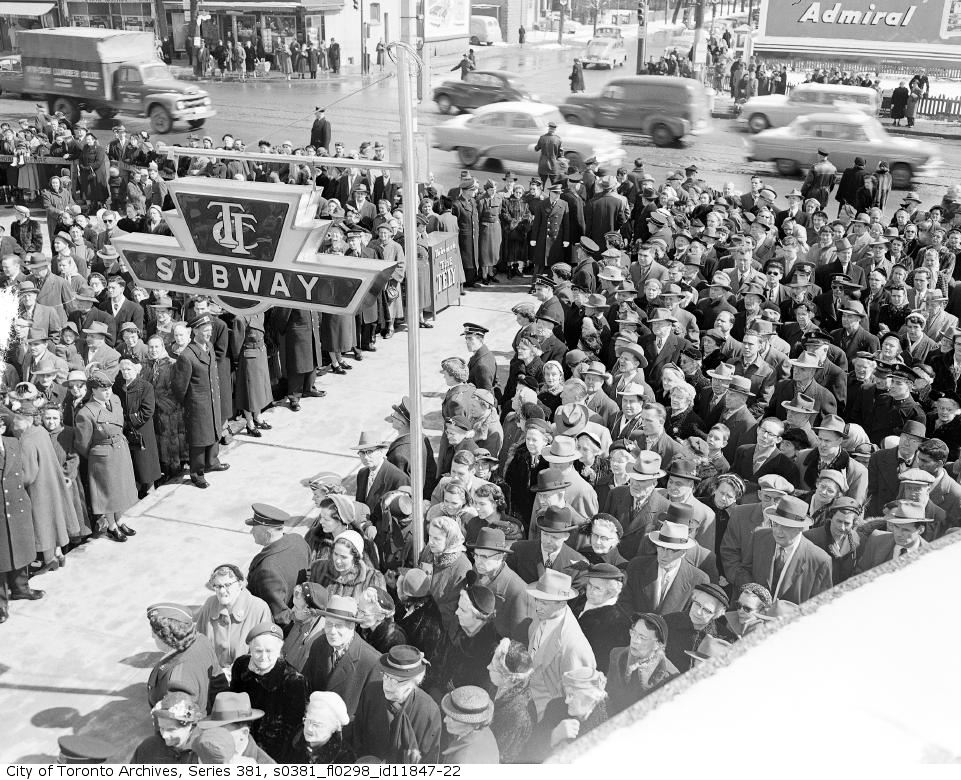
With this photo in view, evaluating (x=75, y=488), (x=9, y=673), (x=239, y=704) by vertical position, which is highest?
(x=239, y=704)

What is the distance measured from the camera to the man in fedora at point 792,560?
227 inches

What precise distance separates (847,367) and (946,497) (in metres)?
2.54

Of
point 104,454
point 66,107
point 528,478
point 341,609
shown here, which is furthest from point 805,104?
point 341,609

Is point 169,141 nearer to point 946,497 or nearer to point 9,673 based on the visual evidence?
point 9,673

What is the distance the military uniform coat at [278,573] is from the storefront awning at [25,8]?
42.7 meters

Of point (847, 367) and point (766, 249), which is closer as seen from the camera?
point (847, 367)

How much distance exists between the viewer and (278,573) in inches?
245

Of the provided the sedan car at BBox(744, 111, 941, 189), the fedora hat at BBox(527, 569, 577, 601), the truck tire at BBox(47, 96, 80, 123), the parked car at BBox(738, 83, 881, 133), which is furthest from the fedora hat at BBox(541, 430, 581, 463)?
the truck tire at BBox(47, 96, 80, 123)

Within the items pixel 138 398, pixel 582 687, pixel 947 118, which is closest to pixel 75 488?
pixel 138 398

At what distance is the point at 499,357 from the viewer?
12.9 metres

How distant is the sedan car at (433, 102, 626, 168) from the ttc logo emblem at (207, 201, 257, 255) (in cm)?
1677

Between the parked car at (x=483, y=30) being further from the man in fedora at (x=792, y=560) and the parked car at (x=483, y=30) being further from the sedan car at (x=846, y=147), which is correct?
the man in fedora at (x=792, y=560)

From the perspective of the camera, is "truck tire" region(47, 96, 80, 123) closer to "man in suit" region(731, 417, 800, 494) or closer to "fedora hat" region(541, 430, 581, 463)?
"fedora hat" region(541, 430, 581, 463)

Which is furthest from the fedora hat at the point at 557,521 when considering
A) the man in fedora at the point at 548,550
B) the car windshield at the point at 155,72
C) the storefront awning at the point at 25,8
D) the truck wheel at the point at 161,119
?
the storefront awning at the point at 25,8
